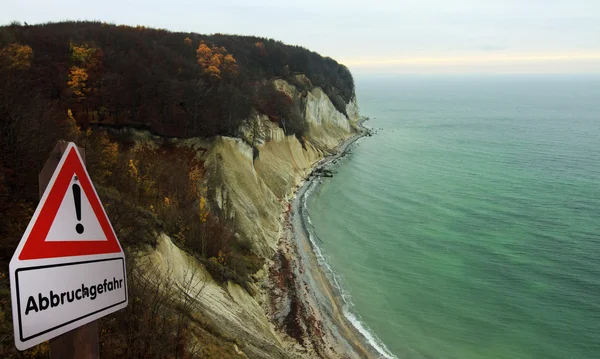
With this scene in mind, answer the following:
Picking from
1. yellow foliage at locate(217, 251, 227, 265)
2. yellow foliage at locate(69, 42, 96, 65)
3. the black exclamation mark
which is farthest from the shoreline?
yellow foliage at locate(69, 42, 96, 65)

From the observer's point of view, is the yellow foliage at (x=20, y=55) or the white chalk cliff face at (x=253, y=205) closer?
the white chalk cliff face at (x=253, y=205)

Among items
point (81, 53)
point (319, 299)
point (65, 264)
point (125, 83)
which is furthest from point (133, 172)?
point (65, 264)

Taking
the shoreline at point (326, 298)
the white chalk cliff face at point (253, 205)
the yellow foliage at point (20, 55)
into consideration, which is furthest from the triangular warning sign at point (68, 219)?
the yellow foliage at point (20, 55)

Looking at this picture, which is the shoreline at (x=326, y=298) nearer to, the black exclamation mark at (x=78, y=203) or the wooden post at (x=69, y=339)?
the wooden post at (x=69, y=339)

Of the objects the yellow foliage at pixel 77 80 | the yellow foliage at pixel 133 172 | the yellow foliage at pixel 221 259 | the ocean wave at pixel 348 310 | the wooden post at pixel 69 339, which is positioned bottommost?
the ocean wave at pixel 348 310

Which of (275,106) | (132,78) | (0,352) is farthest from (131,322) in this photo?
(275,106)

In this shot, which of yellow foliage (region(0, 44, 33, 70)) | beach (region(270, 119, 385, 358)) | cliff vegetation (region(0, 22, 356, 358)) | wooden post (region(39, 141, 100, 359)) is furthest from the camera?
yellow foliage (region(0, 44, 33, 70))

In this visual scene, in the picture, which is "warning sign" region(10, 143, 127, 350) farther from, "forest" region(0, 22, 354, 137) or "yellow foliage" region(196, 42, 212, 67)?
"yellow foliage" region(196, 42, 212, 67)
